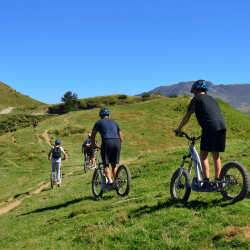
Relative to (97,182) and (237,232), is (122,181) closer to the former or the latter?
(97,182)

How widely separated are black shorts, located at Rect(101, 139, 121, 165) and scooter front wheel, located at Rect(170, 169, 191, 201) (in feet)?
7.78

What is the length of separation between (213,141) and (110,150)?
3.67m

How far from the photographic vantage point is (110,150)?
8414mm

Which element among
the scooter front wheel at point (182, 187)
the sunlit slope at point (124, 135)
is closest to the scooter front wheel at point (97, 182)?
the scooter front wheel at point (182, 187)

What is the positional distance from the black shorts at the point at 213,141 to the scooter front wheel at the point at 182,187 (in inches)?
35.5

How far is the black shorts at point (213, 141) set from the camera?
19.1 ft

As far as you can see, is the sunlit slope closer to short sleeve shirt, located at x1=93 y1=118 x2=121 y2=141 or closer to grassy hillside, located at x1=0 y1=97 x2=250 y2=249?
grassy hillside, located at x1=0 y1=97 x2=250 y2=249

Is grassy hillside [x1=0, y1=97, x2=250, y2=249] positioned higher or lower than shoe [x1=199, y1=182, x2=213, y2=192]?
lower

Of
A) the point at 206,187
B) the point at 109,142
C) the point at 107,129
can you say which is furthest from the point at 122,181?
the point at 206,187

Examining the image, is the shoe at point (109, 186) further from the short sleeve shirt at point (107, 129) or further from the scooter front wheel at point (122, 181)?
the short sleeve shirt at point (107, 129)

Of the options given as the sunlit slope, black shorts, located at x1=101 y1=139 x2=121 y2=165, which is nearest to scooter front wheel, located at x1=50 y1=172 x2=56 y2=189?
the sunlit slope

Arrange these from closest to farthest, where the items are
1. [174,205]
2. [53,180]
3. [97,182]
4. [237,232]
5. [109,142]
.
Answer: [237,232], [174,205], [109,142], [97,182], [53,180]

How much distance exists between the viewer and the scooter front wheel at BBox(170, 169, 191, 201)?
6.16 m

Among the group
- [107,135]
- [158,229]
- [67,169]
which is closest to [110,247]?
[158,229]
